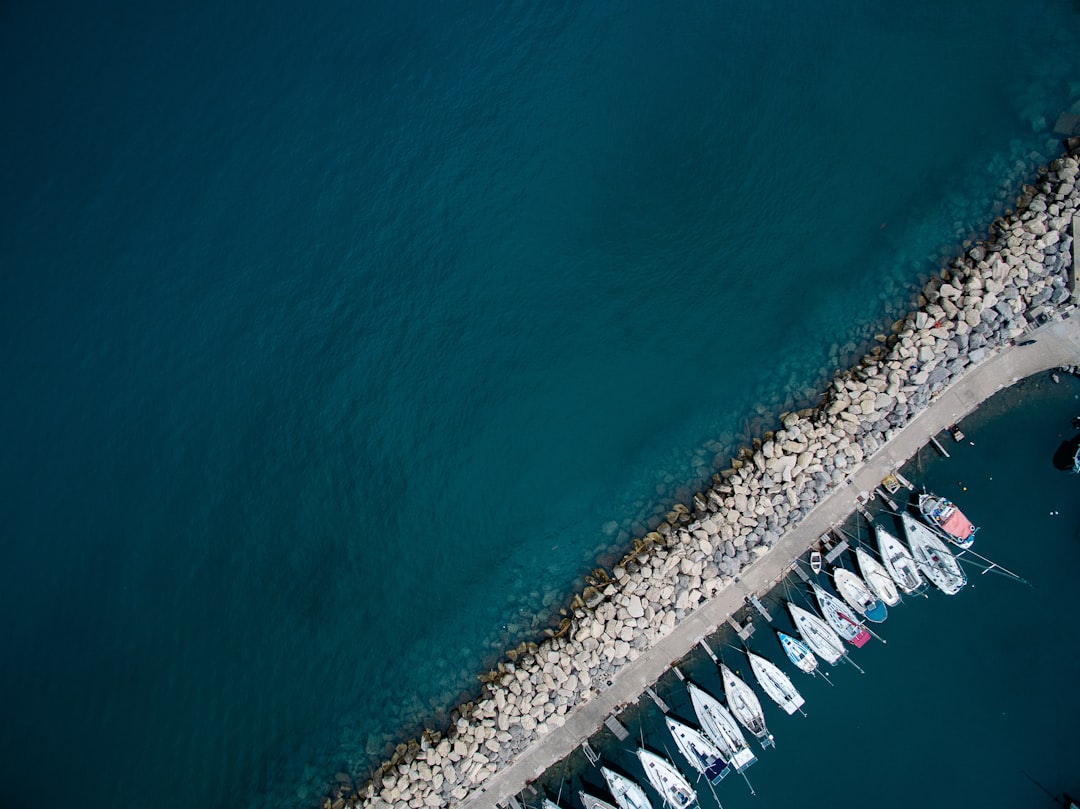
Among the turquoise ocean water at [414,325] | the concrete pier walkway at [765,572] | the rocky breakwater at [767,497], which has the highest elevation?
the turquoise ocean water at [414,325]

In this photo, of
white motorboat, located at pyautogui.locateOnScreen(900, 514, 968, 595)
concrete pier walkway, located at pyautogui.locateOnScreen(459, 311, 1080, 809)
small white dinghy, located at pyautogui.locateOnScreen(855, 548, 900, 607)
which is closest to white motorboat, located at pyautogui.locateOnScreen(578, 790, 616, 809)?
concrete pier walkway, located at pyautogui.locateOnScreen(459, 311, 1080, 809)

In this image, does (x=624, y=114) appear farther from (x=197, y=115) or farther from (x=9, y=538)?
(x=9, y=538)

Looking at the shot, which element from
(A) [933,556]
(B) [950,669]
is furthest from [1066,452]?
(B) [950,669]

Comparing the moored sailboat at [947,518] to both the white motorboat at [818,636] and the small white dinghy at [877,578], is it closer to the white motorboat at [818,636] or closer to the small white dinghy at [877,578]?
the small white dinghy at [877,578]

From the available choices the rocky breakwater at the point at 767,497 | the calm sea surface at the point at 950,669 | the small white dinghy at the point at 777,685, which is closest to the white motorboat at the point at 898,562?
the calm sea surface at the point at 950,669

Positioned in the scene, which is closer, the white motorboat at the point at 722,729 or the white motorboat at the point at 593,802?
the white motorboat at the point at 593,802

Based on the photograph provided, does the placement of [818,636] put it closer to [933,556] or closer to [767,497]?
[933,556]

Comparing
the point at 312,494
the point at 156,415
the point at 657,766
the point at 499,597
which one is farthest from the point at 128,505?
the point at 657,766

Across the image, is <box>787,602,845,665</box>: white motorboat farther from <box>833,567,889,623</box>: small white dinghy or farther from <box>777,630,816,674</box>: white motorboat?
<box>833,567,889,623</box>: small white dinghy
